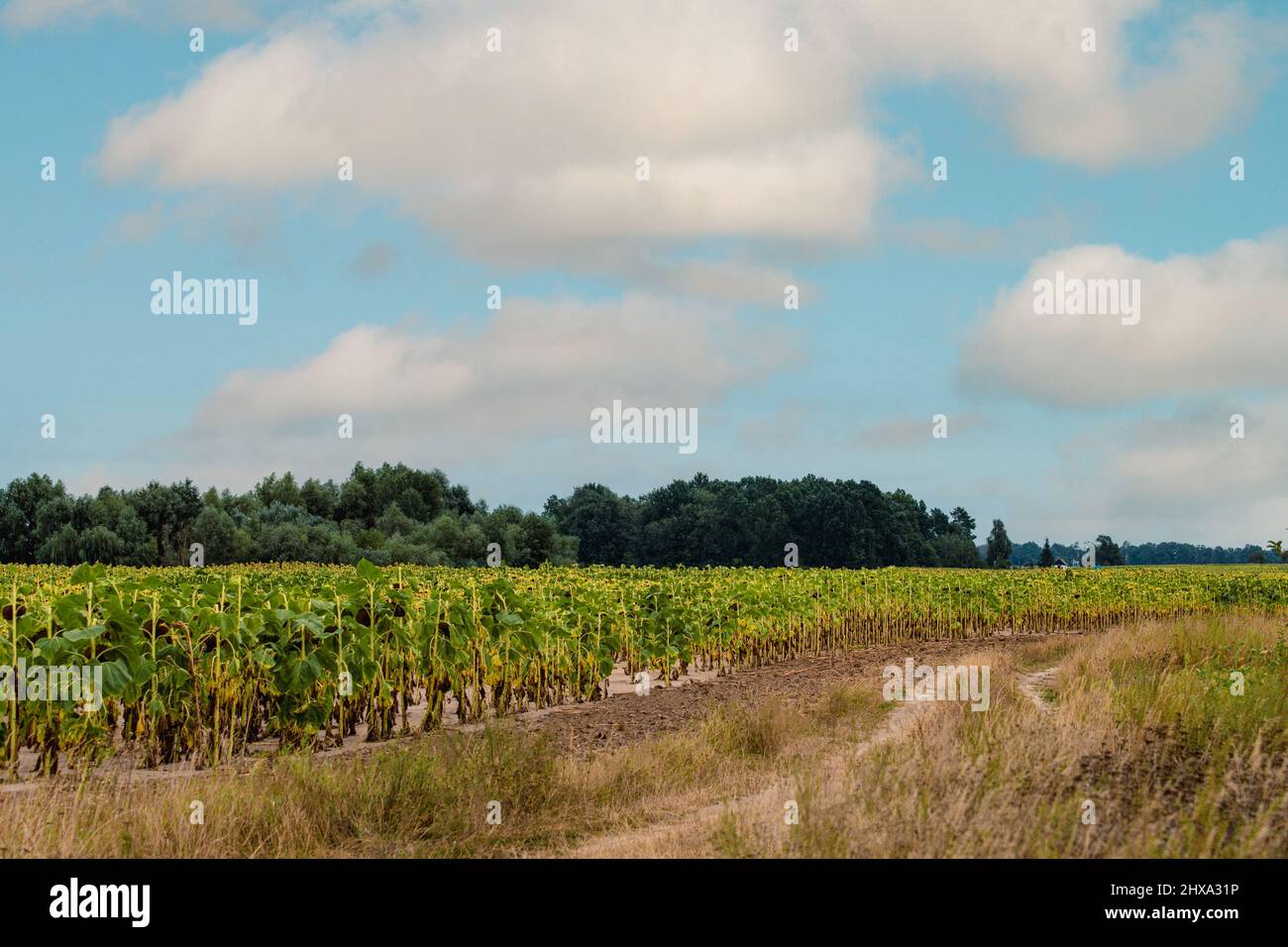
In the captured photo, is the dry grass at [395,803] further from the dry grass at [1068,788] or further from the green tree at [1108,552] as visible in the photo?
the green tree at [1108,552]

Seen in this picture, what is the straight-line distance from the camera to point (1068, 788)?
830cm

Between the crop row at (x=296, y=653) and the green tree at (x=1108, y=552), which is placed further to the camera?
the green tree at (x=1108, y=552)

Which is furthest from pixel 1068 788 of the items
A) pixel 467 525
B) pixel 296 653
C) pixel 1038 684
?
pixel 467 525

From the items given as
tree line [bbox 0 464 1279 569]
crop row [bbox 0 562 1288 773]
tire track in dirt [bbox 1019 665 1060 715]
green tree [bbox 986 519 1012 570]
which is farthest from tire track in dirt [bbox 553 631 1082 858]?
green tree [bbox 986 519 1012 570]

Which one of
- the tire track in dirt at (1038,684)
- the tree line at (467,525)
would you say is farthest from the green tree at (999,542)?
the tire track in dirt at (1038,684)

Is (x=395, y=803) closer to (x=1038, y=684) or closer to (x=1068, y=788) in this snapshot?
(x=1068, y=788)

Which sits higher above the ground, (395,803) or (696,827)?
(395,803)

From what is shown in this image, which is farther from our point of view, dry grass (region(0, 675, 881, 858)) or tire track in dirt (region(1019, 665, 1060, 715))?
tire track in dirt (region(1019, 665, 1060, 715))

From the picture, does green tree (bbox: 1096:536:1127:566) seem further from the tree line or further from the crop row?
the crop row

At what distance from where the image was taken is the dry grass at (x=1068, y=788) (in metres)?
7.04

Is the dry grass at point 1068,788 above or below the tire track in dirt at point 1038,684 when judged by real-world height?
above

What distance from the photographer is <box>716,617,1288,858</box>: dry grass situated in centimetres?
Answer: 704
